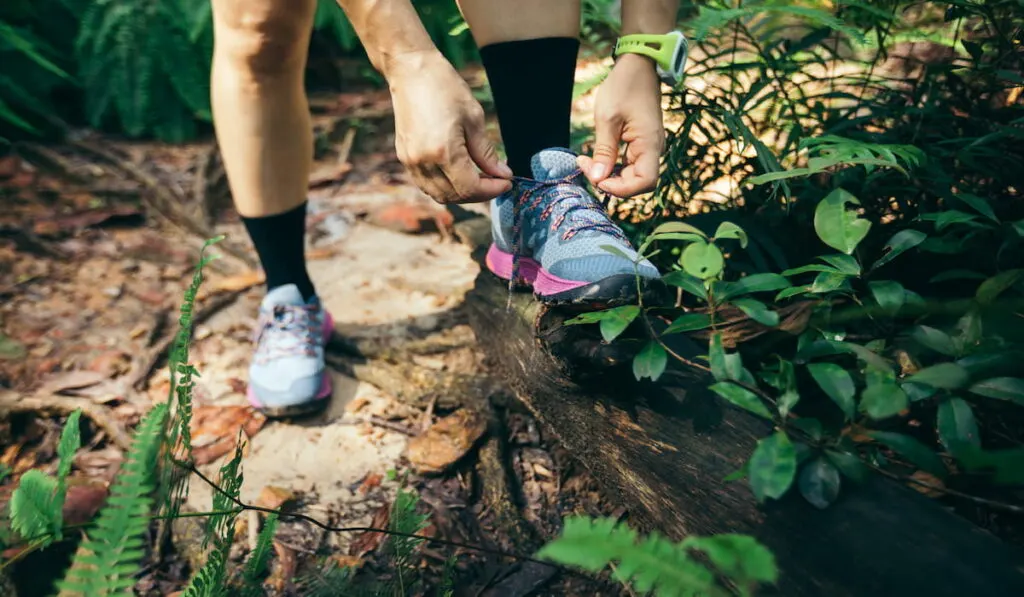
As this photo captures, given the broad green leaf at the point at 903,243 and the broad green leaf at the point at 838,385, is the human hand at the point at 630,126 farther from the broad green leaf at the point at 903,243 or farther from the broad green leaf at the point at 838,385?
the broad green leaf at the point at 838,385

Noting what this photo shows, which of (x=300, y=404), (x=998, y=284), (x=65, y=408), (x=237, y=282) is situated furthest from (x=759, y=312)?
(x=237, y=282)

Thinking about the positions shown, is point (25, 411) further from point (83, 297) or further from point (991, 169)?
point (991, 169)

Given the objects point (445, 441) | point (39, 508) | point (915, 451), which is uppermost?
point (915, 451)

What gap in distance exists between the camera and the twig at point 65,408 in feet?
6.11

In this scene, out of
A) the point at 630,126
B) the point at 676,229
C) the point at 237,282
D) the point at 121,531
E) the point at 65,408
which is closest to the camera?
the point at 121,531

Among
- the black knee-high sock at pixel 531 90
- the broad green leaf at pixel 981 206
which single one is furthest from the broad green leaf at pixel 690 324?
the black knee-high sock at pixel 531 90

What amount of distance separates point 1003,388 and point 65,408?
2.26 m

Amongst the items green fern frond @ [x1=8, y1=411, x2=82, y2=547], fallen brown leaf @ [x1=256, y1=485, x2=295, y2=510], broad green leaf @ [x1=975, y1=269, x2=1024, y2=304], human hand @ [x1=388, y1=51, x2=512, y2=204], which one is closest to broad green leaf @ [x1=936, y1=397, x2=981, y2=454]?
broad green leaf @ [x1=975, y1=269, x2=1024, y2=304]

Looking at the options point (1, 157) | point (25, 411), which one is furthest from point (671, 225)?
point (1, 157)

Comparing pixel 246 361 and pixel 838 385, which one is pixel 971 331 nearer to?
pixel 838 385

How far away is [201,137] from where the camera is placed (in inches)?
159

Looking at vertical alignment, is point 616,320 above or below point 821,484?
above

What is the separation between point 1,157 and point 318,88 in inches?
81.3

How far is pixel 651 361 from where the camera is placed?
3.78 feet
